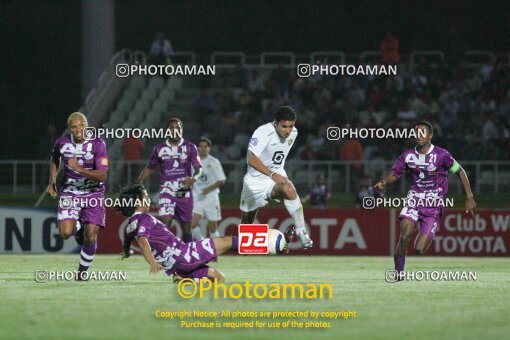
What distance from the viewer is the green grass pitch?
1003 cm

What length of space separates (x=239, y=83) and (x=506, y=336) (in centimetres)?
2173

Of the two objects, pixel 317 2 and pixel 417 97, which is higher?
pixel 317 2

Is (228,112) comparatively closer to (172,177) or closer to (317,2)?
(317,2)

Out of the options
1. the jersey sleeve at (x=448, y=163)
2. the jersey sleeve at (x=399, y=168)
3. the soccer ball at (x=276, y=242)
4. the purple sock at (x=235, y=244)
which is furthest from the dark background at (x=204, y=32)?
the purple sock at (x=235, y=244)

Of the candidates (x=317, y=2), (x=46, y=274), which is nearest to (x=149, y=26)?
(x=317, y=2)

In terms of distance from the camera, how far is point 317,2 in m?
37.0

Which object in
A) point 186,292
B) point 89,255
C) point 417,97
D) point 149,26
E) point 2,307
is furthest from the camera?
point 149,26

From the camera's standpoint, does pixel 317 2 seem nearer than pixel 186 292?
No

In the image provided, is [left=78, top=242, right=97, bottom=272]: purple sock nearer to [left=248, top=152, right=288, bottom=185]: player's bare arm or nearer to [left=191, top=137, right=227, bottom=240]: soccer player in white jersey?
[left=248, top=152, right=288, bottom=185]: player's bare arm

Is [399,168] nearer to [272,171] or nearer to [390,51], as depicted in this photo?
[272,171]

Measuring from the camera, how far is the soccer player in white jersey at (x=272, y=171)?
15.4 metres

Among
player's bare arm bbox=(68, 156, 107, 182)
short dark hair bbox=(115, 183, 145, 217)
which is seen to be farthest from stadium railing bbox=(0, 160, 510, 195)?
short dark hair bbox=(115, 183, 145, 217)

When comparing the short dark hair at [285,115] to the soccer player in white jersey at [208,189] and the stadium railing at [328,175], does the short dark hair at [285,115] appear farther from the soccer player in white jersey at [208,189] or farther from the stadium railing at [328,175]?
the stadium railing at [328,175]

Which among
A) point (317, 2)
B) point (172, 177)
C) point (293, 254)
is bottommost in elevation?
point (293, 254)
